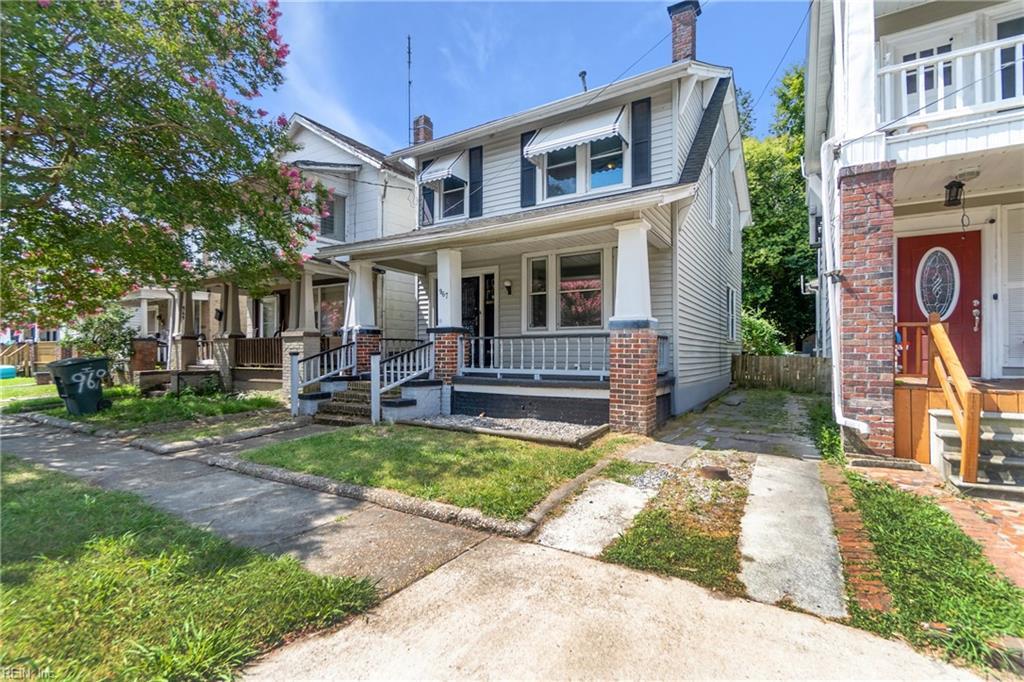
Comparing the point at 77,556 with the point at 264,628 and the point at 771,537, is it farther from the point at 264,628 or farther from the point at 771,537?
the point at 771,537

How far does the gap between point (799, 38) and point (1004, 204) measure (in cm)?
544

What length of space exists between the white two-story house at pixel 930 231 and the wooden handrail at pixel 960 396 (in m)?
0.01

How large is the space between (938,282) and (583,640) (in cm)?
802

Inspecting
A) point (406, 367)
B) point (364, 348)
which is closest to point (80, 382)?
point (364, 348)

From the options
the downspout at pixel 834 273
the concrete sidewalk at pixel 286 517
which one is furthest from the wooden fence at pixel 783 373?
the concrete sidewalk at pixel 286 517

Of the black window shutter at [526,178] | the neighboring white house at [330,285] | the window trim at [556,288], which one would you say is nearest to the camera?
the window trim at [556,288]

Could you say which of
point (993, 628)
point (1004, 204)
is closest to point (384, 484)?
point (993, 628)

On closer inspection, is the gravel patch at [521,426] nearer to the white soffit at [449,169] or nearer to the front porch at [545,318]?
the front porch at [545,318]

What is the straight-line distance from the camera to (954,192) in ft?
19.4

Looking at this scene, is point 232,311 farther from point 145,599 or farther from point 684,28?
point 684,28

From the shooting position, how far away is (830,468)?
5.13 meters

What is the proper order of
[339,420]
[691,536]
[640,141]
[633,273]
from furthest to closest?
[640,141]
[339,420]
[633,273]
[691,536]

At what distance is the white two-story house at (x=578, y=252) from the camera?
22.8ft

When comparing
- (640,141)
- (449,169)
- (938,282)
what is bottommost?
(938,282)
